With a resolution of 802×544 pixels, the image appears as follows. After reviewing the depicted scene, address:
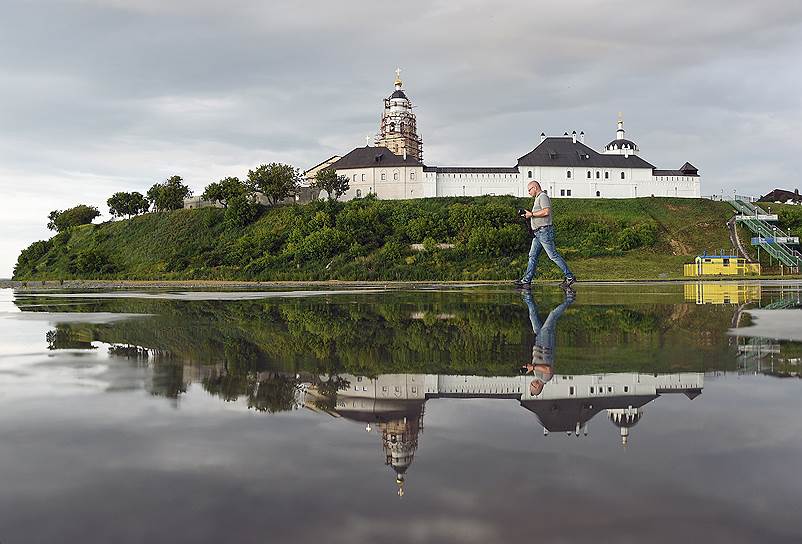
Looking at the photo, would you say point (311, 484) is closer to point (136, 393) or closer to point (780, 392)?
point (136, 393)

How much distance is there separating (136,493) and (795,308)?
1767cm

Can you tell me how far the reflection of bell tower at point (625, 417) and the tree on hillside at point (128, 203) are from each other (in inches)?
4104

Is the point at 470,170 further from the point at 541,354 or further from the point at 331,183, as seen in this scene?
the point at 541,354

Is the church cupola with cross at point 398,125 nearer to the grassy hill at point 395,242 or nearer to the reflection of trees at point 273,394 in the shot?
the grassy hill at point 395,242

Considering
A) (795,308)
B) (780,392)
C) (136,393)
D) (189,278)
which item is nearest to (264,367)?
(136,393)

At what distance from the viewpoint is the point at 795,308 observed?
1686 centimetres

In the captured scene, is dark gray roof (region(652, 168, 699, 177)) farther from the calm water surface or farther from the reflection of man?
the calm water surface

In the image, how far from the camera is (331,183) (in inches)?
3287

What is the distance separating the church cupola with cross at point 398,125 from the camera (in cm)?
11575

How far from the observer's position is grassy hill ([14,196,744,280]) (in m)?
58.9

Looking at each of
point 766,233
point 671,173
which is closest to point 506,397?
point 766,233

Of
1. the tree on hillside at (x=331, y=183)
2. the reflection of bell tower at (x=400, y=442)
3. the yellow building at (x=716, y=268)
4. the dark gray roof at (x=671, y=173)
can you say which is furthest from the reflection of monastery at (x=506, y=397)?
the dark gray roof at (x=671, y=173)

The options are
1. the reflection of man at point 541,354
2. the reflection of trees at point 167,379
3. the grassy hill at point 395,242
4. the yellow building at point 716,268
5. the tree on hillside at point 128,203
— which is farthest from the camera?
the tree on hillside at point 128,203

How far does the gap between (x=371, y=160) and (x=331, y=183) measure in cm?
719
